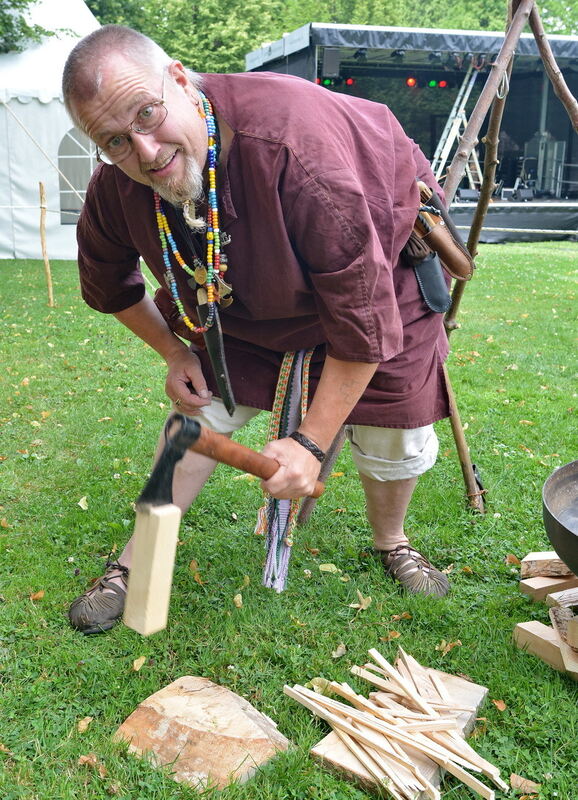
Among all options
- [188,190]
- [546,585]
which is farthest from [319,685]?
[188,190]

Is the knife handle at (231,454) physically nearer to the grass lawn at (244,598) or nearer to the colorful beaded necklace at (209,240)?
the colorful beaded necklace at (209,240)

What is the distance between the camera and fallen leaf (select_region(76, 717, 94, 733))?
213 cm

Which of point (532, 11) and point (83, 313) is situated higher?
point (532, 11)

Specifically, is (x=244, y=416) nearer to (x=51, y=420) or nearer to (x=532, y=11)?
(x=532, y=11)

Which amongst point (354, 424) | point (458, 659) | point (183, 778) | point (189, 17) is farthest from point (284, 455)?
point (189, 17)

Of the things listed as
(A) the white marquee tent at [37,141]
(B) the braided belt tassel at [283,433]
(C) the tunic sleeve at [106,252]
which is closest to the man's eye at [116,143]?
(C) the tunic sleeve at [106,252]

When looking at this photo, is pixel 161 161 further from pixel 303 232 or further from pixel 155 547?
pixel 155 547

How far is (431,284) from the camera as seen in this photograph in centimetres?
252

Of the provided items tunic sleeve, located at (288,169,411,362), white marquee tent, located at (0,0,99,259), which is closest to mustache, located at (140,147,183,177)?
tunic sleeve, located at (288,169,411,362)

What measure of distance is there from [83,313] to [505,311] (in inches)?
186

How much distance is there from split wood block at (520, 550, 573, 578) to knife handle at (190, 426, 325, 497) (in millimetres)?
1519

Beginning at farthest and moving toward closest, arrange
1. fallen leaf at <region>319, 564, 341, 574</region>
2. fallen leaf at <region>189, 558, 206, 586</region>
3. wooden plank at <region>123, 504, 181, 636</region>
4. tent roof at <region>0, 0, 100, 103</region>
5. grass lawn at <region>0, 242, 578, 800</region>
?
tent roof at <region>0, 0, 100, 103</region>, fallen leaf at <region>319, 564, 341, 574</region>, fallen leaf at <region>189, 558, 206, 586</region>, grass lawn at <region>0, 242, 578, 800</region>, wooden plank at <region>123, 504, 181, 636</region>

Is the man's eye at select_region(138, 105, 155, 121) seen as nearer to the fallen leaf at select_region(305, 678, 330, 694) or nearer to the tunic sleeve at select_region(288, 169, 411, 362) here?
the tunic sleeve at select_region(288, 169, 411, 362)

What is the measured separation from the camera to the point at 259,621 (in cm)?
264
